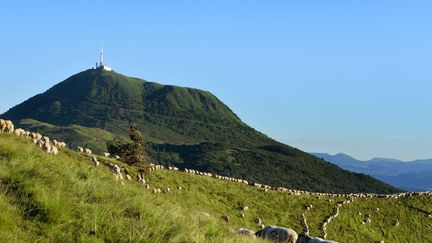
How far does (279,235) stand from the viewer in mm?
17031

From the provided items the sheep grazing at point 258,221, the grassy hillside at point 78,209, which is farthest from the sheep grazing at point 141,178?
the grassy hillside at point 78,209

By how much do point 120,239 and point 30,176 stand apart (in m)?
3.16

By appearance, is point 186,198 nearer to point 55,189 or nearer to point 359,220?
point 359,220

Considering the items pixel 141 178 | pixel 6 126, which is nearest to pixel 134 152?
pixel 141 178

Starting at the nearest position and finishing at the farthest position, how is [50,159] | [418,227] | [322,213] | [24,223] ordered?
1. [24,223]
2. [50,159]
3. [322,213]
4. [418,227]

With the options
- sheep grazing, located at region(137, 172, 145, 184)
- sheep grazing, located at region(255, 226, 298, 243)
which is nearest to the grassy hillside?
sheep grazing, located at region(255, 226, 298, 243)

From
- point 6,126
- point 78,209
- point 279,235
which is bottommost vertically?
point 279,235

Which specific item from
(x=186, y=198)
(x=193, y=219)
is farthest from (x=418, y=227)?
(x=193, y=219)

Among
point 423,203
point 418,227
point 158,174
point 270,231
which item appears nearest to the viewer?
point 270,231

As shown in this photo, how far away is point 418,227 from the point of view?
48719 millimetres

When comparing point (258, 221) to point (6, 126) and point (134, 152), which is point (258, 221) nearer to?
point (134, 152)

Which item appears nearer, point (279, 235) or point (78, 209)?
point (78, 209)

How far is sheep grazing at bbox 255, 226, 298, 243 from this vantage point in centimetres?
1658

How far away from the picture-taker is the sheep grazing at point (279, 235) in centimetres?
1658
